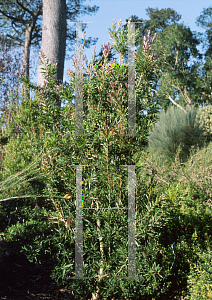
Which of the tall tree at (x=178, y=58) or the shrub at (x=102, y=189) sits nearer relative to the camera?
the shrub at (x=102, y=189)

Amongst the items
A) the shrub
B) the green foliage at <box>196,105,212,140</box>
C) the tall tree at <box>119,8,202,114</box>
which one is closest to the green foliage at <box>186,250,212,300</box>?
the shrub

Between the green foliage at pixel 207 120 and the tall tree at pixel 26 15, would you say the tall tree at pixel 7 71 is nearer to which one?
the tall tree at pixel 26 15

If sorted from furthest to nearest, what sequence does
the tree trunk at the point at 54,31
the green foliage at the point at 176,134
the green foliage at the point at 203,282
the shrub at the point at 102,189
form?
the green foliage at the point at 176,134 → the tree trunk at the point at 54,31 → the green foliage at the point at 203,282 → the shrub at the point at 102,189

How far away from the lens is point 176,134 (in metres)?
7.28

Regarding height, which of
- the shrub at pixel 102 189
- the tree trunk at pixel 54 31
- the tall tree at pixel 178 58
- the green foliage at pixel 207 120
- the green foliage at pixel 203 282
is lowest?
the green foliage at pixel 203 282

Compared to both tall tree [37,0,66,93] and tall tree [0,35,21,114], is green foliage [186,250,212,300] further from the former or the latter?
tall tree [0,35,21,114]

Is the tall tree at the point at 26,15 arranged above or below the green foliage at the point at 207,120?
above

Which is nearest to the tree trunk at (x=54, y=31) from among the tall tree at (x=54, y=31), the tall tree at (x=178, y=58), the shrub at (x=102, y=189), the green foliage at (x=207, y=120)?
the tall tree at (x=54, y=31)

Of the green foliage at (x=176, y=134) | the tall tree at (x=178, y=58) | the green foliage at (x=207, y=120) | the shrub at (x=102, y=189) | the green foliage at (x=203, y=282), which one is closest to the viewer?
the shrub at (x=102, y=189)

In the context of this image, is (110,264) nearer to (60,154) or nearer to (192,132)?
(60,154)

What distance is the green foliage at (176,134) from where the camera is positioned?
23.1 ft

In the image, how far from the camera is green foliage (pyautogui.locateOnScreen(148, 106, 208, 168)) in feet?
23.1

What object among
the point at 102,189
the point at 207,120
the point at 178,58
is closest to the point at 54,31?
the point at 102,189

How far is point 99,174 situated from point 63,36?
3730mm
